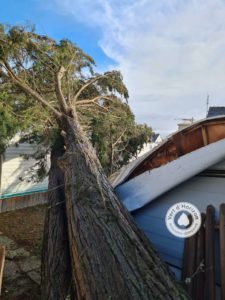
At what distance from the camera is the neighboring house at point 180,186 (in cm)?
292

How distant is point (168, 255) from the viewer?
2992 millimetres

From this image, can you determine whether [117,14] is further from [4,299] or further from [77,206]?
[4,299]

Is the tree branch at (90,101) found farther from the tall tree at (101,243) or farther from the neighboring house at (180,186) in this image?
the neighboring house at (180,186)

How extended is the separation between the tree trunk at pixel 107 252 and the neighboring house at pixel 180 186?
1.96ft

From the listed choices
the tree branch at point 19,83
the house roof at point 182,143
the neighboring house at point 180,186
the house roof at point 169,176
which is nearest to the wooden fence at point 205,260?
the neighboring house at point 180,186

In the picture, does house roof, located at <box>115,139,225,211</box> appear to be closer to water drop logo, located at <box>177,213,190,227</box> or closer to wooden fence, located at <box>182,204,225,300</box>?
water drop logo, located at <box>177,213,190,227</box>

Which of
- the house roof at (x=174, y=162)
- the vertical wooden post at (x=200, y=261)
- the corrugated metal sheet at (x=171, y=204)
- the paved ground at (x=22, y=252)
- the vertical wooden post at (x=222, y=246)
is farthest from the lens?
the paved ground at (x=22, y=252)

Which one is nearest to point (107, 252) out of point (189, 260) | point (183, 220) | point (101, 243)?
point (101, 243)

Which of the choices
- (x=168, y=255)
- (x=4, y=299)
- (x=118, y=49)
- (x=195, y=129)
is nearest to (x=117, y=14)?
(x=118, y=49)

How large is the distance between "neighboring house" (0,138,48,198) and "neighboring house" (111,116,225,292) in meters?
6.40

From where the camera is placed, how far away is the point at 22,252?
5.58 m

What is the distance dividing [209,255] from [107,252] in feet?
3.47
